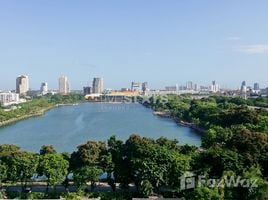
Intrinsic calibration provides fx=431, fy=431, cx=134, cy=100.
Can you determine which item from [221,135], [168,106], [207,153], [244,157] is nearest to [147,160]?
[207,153]

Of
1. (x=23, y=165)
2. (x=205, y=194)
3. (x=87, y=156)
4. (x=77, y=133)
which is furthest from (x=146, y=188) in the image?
(x=77, y=133)

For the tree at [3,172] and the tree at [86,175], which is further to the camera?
the tree at [3,172]

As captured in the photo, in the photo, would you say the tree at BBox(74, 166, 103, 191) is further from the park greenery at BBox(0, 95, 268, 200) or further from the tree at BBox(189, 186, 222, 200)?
the tree at BBox(189, 186, 222, 200)

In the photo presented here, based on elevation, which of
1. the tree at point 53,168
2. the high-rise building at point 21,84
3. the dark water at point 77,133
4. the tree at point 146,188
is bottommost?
the dark water at point 77,133

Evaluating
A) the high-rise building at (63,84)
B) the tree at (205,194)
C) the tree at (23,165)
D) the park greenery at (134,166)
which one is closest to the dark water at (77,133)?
the park greenery at (134,166)

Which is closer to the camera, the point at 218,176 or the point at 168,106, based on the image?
the point at 218,176

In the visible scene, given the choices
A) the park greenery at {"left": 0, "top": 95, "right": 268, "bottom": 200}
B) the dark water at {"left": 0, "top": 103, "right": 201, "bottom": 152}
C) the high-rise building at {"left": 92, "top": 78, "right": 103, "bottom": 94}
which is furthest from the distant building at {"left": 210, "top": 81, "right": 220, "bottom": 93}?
the park greenery at {"left": 0, "top": 95, "right": 268, "bottom": 200}

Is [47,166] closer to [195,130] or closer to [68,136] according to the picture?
[68,136]

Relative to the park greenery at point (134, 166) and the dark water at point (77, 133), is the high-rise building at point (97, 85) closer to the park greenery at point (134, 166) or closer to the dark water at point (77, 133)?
the dark water at point (77, 133)
